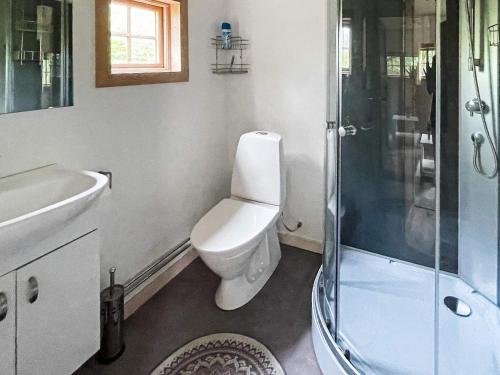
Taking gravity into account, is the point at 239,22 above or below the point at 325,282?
above

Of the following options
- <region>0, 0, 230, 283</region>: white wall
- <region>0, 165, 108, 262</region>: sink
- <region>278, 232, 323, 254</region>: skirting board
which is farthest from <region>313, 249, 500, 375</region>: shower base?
<region>0, 165, 108, 262</region>: sink

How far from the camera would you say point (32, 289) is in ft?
3.42

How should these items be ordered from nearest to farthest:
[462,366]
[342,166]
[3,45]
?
[3,45] → [462,366] → [342,166]

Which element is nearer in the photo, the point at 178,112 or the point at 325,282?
the point at 325,282

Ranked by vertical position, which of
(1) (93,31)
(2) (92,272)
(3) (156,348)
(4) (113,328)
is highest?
(1) (93,31)

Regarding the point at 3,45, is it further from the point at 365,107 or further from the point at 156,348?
the point at 365,107

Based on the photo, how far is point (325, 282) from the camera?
1.84 metres

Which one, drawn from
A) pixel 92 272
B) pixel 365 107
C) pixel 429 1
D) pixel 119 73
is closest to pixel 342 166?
pixel 365 107

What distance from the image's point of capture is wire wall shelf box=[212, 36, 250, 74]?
2.37 metres

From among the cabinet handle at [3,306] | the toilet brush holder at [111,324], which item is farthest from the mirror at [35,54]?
the toilet brush holder at [111,324]

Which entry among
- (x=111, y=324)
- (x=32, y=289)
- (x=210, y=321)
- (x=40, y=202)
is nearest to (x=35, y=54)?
(x=40, y=202)

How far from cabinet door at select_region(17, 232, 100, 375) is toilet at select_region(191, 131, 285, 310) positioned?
554 millimetres

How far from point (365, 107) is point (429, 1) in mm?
592

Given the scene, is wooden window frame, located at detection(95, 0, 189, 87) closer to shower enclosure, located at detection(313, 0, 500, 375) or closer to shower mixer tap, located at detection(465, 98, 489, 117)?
shower enclosure, located at detection(313, 0, 500, 375)
